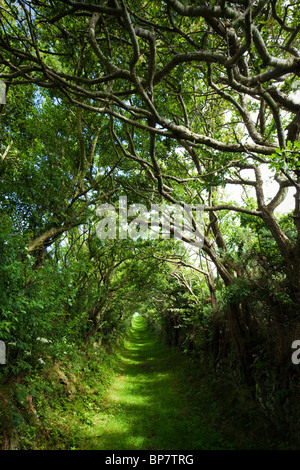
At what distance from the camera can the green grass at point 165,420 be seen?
6.46m

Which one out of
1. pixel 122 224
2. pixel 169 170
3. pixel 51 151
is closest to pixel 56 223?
pixel 51 151

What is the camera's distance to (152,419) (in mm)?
8281

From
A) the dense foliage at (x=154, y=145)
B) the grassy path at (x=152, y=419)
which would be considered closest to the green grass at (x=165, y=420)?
the grassy path at (x=152, y=419)

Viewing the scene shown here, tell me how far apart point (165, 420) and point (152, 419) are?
1.55 ft

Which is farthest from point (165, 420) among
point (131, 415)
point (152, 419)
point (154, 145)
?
point (154, 145)

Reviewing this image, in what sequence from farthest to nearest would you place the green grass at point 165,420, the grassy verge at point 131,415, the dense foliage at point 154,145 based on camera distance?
the green grass at point 165,420 → the grassy verge at point 131,415 → the dense foliage at point 154,145

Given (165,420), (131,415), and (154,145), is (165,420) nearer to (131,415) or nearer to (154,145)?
(131,415)

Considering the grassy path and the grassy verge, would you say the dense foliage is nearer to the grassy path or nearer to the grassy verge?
the grassy verge

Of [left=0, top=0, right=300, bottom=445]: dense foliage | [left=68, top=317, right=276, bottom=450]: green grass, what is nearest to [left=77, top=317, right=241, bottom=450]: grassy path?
[left=68, top=317, right=276, bottom=450]: green grass

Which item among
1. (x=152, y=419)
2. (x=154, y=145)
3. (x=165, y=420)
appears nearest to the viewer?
(x=154, y=145)

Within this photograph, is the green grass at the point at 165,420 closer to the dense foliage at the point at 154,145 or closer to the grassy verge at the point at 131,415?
the grassy verge at the point at 131,415

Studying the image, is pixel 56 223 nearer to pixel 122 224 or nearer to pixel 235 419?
pixel 122 224
